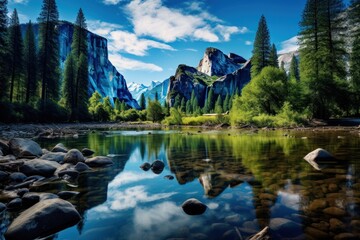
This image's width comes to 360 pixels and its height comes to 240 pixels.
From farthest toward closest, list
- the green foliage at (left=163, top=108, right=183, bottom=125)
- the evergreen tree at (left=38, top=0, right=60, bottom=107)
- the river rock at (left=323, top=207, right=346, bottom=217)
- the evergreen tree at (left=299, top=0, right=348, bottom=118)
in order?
the green foliage at (left=163, top=108, right=183, bottom=125), the evergreen tree at (left=38, top=0, right=60, bottom=107), the evergreen tree at (left=299, top=0, right=348, bottom=118), the river rock at (left=323, top=207, right=346, bottom=217)

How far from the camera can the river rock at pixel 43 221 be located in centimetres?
355

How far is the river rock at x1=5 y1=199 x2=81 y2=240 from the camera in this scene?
11.6ft

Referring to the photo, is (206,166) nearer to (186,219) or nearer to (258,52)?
(186,219)

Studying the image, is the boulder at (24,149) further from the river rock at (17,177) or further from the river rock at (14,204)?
the river rock at (14,204)

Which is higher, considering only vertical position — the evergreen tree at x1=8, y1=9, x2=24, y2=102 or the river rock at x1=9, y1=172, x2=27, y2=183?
the evergreen tree at x1=8, y1=9, x2=24, y2=102

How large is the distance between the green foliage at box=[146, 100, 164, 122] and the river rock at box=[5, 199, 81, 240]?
247 ft

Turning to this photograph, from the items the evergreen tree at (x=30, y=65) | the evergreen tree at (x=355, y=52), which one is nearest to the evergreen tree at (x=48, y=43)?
the evergreen tree at (x=30, y=65)

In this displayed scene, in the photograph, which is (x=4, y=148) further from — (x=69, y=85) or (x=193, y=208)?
(x=69, y=85)

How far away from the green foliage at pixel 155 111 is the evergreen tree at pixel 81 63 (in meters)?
27.8

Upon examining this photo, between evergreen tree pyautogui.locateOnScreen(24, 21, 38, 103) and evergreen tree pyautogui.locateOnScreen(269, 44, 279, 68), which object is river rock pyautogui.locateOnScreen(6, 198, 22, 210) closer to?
evergreen tree pyautogui.locateOnScreen(24, 21, 38, 103)

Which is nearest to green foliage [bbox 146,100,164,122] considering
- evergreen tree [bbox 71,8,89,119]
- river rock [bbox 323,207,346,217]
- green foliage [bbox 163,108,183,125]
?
green foliage [bbox 163,108,183,125]

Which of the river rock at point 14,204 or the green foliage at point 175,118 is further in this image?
the green foliage at point 175,118

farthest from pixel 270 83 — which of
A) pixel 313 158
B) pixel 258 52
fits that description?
pixel 313 158

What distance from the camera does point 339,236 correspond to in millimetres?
3336
